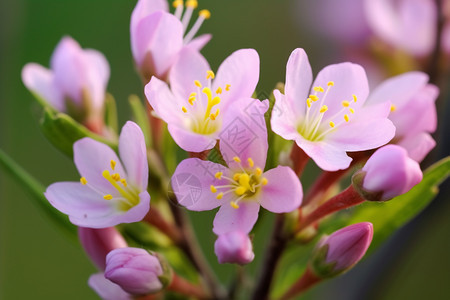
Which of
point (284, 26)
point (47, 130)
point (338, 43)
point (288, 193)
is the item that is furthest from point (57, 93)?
point (284, 26)

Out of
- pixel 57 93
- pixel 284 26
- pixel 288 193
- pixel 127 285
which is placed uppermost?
pixel 57 93

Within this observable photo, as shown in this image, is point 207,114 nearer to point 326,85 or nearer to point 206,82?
point 206,82

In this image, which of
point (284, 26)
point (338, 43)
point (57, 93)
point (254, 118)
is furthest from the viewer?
point (284, 26)

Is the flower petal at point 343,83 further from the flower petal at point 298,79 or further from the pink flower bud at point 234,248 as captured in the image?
the pink flower bud at point 234,248

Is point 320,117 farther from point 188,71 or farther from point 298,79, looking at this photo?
point 188,71

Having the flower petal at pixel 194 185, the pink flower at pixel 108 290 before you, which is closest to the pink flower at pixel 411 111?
the flower petal at pixel 194 185

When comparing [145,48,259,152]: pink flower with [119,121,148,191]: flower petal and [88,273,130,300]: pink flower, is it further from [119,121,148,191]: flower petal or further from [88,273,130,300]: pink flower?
[88,273,130,300]: pink flower
